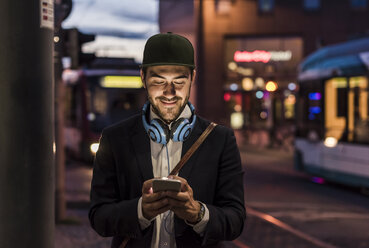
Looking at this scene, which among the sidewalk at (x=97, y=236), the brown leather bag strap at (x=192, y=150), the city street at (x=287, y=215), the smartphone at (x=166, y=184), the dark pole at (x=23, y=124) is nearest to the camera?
→ the smartphone at (x=166, y=184)

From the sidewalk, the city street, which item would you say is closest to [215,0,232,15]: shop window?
the city street

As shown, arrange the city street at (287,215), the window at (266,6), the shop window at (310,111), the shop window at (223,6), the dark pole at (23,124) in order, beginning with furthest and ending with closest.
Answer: the window at (266,6), the shop window at (223,6), the shop window at (310,111), the city street at (287,215), the dark pole at (23,124)

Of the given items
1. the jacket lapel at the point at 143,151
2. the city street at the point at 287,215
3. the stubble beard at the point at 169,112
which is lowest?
the city street at the point at 287,215

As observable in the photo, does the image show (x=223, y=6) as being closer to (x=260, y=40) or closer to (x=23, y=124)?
(x=260, y=40)

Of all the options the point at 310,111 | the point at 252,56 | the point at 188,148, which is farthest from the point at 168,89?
the point at 252,56

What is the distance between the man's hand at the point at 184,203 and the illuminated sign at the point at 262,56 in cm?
3536

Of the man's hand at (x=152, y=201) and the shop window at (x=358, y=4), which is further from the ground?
the shop window at (x=358, y=4)

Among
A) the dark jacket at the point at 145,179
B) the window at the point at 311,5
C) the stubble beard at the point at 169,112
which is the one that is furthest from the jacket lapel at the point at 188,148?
the window at the point at 311,5

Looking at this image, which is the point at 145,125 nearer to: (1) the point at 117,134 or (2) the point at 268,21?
(1) the point at 117,134

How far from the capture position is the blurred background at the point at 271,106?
931 centimetres

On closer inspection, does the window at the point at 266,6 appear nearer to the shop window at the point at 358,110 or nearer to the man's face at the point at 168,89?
the shop window at the point at 358,110

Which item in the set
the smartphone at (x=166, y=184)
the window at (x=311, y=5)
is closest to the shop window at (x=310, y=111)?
the smartphone at (x=166, y=184)

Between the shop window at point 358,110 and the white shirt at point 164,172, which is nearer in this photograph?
the white shirt at point 164,172

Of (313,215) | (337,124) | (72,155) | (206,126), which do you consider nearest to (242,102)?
(72,155)
